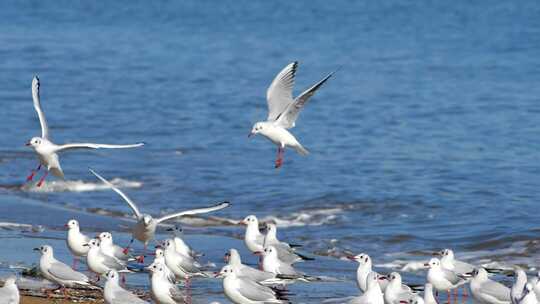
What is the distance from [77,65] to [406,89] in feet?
36.1

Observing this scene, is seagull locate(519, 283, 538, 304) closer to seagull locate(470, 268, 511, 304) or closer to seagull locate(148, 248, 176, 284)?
seagull locate(470, 268, 511, 304)

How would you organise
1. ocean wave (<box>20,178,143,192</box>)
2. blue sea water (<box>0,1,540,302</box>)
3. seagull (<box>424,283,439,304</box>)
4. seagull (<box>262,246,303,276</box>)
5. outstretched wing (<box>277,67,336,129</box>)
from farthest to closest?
1. ocean wave (<box>20,178,143,192</box>)
2. blue sea water (<box>0,1,540,302</box>)
3. outstretched wing (<box>277,67,336,129</box>)
4. seagull (<box>262,246,303,276</box>)
5. seagull (<box>424,283,439,304</box>)

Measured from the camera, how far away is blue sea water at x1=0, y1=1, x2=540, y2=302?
1772 cm

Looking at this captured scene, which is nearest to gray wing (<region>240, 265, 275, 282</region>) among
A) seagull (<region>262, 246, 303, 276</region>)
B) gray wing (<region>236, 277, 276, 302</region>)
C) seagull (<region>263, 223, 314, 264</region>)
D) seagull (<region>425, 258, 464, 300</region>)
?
seagull (<region>262, 246, 303, 276</region>)

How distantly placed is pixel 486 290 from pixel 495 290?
0.27ft

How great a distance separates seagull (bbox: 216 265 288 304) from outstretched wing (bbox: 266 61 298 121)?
4.85 metres

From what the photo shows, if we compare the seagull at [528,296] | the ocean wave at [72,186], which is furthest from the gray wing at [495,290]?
the ocean wave at [72,186]

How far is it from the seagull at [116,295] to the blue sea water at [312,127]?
180cm

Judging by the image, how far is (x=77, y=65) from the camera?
39.4 m

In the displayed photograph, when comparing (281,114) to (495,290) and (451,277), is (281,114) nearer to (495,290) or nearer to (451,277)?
(451,277)

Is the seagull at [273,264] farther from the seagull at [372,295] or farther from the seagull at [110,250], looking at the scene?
the seagull at [372,295]

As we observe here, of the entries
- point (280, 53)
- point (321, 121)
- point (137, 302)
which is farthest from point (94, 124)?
point (137, 302)

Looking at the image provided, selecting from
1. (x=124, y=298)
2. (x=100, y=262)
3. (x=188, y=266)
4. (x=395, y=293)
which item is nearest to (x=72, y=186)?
(x=188, y=266)

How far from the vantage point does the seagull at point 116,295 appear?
1066cm
